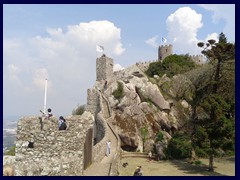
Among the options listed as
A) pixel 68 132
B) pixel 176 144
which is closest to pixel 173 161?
pixel 176 144

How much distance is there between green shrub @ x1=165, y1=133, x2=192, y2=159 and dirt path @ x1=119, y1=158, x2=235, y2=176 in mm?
1376

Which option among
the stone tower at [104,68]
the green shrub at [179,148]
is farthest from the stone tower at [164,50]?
the green shrub at [179,148]

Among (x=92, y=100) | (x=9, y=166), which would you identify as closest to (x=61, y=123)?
(x=9, y=166)

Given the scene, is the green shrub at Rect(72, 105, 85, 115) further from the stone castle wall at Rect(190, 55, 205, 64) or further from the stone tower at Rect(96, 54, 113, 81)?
the stone castle wall at Rect(190, 55, 205, 64)

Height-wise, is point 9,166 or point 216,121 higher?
point 216,121

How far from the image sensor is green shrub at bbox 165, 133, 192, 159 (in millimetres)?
23000

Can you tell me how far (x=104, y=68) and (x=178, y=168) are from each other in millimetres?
26417

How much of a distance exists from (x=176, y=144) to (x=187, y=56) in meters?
26.9

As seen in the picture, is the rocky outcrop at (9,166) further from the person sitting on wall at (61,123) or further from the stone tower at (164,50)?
the stone tower at (164,50)

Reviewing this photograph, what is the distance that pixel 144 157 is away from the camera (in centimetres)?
2402

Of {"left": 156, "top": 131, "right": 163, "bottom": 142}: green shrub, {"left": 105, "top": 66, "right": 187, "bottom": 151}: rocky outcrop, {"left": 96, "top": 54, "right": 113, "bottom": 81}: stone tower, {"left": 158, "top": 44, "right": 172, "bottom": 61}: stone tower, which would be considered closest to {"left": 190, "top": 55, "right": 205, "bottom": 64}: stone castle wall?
{"left": 158, "top": 44, "right": 172, "bottom": 61}: stone tower

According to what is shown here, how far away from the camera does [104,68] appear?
142 ft

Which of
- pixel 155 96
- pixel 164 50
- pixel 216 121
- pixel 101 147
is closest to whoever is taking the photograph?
pixel 101 147

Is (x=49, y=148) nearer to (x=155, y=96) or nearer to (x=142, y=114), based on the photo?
(x=142, y=114)
